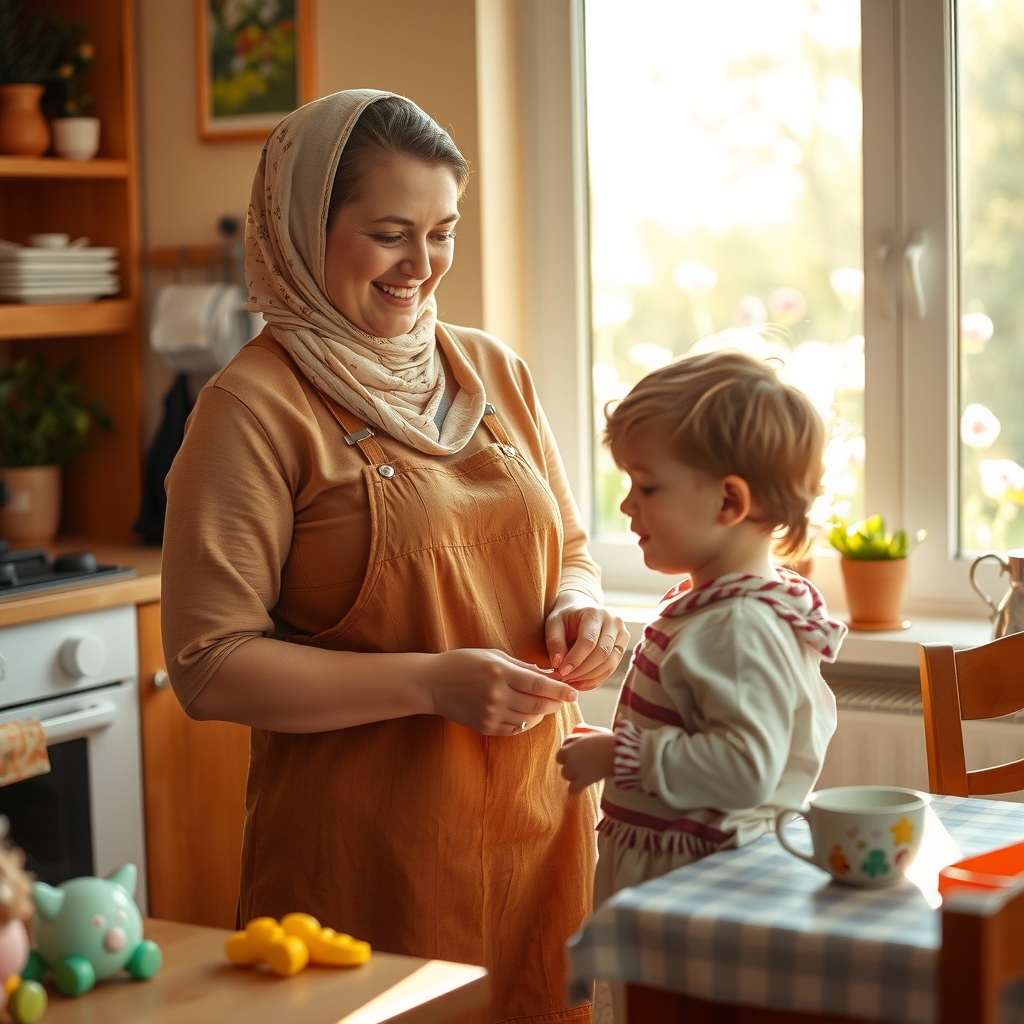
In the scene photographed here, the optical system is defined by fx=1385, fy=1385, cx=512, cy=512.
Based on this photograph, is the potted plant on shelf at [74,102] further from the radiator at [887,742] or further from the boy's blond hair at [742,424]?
the boy's blond hair at [742,424]

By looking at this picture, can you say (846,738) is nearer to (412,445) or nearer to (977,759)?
(977,759)

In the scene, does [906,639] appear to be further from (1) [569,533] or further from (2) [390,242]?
(2) [390,242]

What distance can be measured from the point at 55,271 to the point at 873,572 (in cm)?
175

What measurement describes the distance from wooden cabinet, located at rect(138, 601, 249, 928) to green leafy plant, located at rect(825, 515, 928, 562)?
1.19 metres

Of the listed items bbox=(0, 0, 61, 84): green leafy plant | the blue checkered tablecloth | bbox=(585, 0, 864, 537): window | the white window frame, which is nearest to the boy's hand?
the blue checkered tablecloth

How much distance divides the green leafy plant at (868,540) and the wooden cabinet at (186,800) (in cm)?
119

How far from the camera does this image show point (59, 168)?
2875mm

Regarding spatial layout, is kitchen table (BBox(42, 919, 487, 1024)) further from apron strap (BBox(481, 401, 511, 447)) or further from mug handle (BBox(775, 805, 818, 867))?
apron strap (BBox(481, 401, 511, 447))

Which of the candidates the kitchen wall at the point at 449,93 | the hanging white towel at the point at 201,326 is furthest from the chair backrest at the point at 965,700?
the hanging white towel at the point at 201,326

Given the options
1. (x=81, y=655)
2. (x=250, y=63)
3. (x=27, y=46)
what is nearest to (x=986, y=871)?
(x=81, y=655)

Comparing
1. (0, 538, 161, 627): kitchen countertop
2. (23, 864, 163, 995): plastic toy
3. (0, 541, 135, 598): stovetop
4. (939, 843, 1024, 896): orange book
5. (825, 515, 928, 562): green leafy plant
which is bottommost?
(23, 864, 163, 995): plastic toy

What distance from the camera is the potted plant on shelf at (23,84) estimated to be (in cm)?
285

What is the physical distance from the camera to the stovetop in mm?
2406

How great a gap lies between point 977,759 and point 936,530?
17.9 inches
